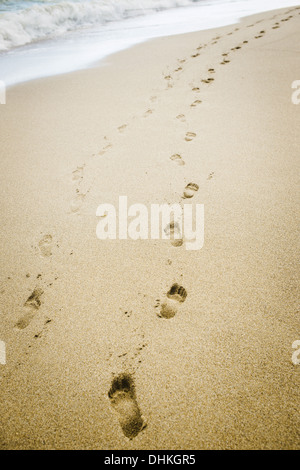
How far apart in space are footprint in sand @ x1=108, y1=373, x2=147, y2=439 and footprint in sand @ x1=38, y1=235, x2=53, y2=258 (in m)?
0.95

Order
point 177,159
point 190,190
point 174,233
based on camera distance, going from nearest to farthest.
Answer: point 174,233 → point 190,190 → point 177,159

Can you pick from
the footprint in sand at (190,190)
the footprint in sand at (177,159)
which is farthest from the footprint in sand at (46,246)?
the footprint in sand at (177,159)

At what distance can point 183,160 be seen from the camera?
206 centimetres

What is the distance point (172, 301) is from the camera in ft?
4.29

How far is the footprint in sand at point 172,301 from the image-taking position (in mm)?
1267

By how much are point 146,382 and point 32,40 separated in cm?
749

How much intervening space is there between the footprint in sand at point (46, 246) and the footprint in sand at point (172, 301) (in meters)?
0.89

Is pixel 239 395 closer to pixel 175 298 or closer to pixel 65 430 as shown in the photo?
pixel 175 298

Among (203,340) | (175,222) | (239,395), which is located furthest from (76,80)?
(239,395)

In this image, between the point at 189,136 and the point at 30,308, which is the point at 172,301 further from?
the point at 189,136

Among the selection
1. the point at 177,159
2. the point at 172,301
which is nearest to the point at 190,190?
the point at 177,159

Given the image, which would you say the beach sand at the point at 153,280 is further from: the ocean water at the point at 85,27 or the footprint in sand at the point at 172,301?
the ocean water at the point at 85,27

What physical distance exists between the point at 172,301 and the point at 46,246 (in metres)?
1.00

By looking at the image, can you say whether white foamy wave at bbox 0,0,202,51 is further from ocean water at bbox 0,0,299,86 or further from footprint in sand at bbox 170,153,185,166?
footprint in sand at bbox 170,153,185,166
